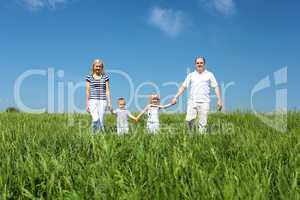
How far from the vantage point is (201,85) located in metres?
10.7

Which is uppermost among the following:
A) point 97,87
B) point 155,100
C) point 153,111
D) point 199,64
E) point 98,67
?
point 199,64

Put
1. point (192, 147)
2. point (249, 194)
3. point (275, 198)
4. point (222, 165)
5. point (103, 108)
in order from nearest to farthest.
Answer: point (249, 194) < point (275, 198) < point (222, 165) < point (192, 147) < point (103, 108)

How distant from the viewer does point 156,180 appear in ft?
11.8

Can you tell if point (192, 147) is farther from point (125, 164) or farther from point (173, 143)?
point (125, 164)

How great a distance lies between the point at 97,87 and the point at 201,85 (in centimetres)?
263

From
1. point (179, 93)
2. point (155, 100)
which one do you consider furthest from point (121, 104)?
point (179, 93)

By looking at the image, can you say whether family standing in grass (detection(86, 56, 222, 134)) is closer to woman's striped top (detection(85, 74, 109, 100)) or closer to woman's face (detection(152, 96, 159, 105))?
woman's striped top (detection(85, 74, 109, 100))

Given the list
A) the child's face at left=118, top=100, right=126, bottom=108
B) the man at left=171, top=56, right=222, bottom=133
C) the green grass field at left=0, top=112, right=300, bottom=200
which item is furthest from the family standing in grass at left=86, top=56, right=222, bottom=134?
the green grass field at left=0, top=112, right=300, bottom=200

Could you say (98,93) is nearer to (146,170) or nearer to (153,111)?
(153,111)

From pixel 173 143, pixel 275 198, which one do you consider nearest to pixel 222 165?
pixel 275 198

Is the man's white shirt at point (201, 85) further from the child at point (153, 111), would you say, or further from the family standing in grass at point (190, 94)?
the child at point (153, 111)

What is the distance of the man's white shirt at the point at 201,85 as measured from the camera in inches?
421

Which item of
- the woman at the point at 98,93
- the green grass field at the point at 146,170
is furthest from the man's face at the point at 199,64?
the green grass field at the point at 146,170

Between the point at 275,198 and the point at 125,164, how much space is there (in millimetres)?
1661
